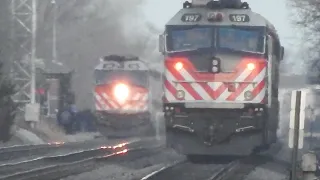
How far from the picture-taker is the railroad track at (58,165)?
1992cm

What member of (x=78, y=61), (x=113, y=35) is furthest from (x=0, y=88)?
(x=113, y=35)

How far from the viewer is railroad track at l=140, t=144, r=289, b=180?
20.4 metres

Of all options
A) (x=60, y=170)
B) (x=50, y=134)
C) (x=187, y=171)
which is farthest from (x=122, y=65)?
(x=60, y=170)

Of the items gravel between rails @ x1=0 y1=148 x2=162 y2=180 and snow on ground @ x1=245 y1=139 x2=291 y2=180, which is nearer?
gravel between rails @ x1=0 y1=148 x2=162 y2=180

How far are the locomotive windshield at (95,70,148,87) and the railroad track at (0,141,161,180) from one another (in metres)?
9.77

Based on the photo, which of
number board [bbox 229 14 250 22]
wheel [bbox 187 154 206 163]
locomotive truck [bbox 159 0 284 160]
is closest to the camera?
locomotive truck [bbox 159 0 284 160]

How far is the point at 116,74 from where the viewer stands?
40281 millimetres

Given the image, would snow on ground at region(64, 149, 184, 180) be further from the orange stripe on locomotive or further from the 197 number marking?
the 197 number marking

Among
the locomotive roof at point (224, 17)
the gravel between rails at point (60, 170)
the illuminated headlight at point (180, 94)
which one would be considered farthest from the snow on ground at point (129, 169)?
the locomotive roof at point (224, 17)

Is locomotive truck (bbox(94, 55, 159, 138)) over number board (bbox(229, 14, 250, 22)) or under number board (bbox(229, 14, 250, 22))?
under

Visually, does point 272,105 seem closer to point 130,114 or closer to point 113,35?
point 130,114

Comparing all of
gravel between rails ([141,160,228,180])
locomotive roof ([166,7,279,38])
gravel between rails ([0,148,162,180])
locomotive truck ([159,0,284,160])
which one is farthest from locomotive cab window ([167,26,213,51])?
gravel between rails ([0,148,162,180])

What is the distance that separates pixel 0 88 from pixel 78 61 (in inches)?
1829

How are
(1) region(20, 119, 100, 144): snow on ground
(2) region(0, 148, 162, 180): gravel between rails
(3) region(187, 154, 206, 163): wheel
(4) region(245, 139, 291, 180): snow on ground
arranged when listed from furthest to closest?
→ (1) region(20, 119, 100, 144): snow on ground, (3) region(187, 154, 206, 163): wheel, (4) region(245, 139, 291, 180): snow on ground, (2) region(0, 148, 162, 180): gravel between rails
